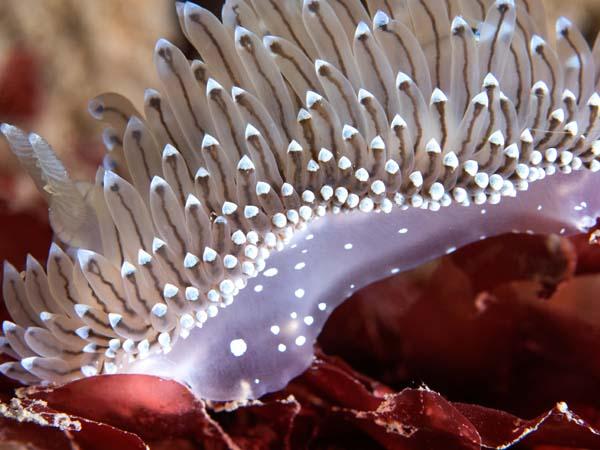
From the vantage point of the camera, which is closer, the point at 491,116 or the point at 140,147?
the point at 491,116

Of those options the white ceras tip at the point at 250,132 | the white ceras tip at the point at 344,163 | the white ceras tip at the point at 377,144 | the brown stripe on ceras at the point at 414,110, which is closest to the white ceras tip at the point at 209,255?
the white ceras tip at the point at 250,132

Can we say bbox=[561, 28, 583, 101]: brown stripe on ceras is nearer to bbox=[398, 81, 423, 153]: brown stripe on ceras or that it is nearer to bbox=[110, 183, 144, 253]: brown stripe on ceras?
bbox=[398, 81, 423, 153]: brown stripe on ceras

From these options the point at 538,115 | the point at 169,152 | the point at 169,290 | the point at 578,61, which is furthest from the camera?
the point at 578,61

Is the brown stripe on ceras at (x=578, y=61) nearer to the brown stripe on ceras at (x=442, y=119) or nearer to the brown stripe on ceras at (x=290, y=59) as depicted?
the brown stripe on ceras at (x=442, y=119)

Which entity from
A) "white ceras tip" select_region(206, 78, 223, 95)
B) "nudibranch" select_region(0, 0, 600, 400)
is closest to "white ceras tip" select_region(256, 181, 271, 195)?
"nudibranch" select_region(0, 0, 600, 400)

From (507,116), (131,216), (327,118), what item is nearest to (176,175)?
(131,216)

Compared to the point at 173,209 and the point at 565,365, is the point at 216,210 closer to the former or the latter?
the point at 173,209

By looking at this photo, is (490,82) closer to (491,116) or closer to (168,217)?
(491,116)

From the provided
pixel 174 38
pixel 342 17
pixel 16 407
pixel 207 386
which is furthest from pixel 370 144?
pixel 174 38
